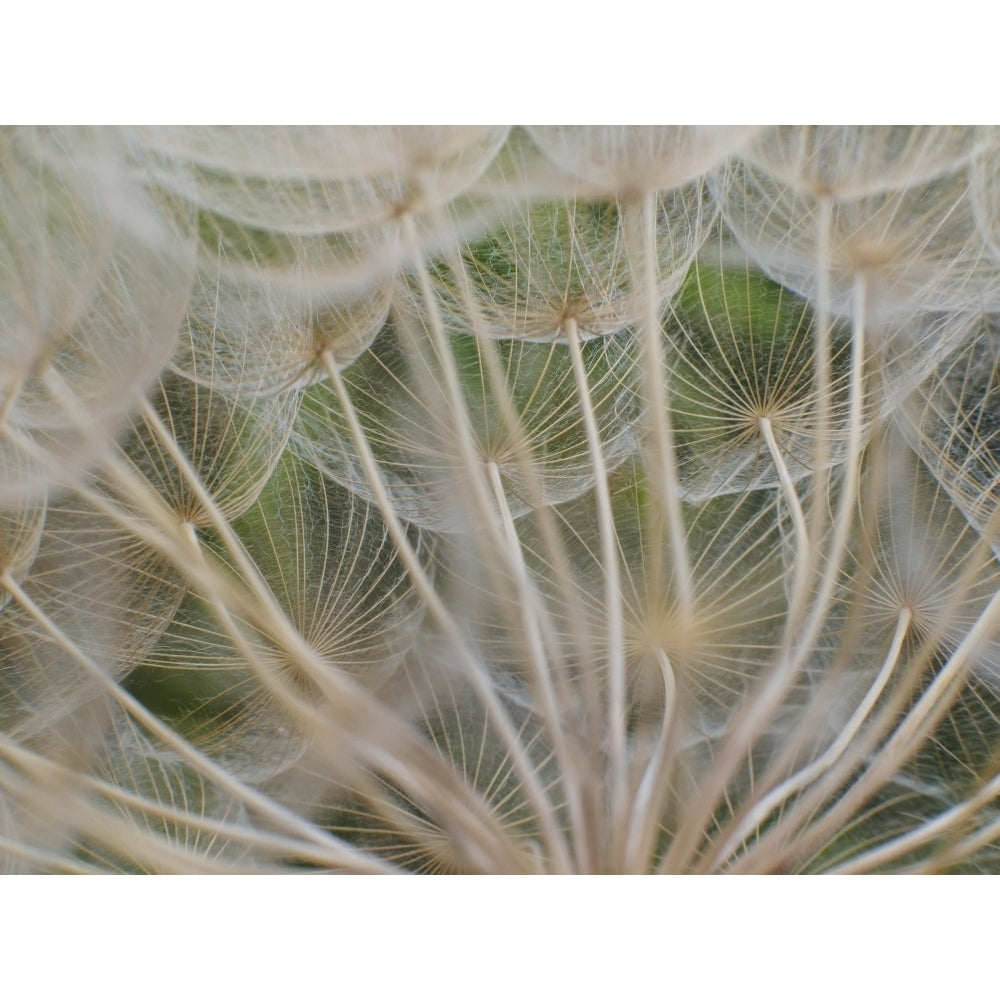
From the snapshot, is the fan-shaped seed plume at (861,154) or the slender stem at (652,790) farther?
the slender stem at (652,790)

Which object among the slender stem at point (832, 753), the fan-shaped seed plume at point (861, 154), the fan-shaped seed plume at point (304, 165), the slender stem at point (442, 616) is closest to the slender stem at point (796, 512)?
the slender stem at point (832, 753)

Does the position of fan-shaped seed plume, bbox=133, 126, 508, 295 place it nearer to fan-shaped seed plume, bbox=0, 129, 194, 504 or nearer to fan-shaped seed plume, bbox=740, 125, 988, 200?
fan-shaped seed plume, bbox=0, 129, 194, 504

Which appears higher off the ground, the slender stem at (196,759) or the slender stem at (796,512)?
the slender stem at (796,512)

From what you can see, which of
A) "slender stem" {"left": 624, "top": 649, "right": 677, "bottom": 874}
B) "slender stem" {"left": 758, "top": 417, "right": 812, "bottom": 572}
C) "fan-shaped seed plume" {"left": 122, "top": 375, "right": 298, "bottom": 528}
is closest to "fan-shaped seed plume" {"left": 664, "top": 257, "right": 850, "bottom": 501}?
"slender stem" {"left": 758, "top": 417, "right": 812, "bottom": 572}

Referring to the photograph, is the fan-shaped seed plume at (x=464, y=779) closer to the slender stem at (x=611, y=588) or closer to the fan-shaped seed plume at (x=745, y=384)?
the slender stem at (x=611, y=588)

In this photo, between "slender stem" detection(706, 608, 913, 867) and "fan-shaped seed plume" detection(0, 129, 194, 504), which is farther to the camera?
"slender stem" detection(706, 608, 913, 867)
